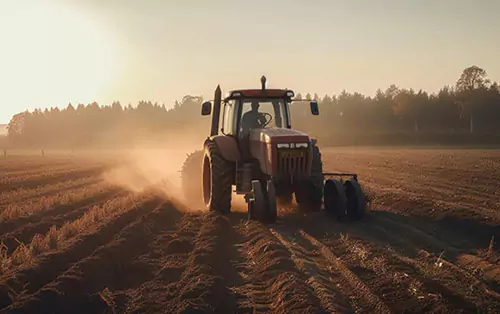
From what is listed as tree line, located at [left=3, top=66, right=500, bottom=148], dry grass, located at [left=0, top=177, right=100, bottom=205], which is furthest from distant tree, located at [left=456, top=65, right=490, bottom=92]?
dry grass, located at [left=0, top=177, right=100, bottom=205]

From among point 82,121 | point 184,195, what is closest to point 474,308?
point 184,195

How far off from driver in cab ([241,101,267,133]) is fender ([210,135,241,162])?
43 centimetres

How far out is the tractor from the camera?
980 centimetres

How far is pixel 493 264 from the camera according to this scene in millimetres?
6738

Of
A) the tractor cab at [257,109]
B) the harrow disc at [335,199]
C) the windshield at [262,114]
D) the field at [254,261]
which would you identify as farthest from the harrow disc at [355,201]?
the windshield at [262,114]

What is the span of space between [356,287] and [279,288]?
85 cm

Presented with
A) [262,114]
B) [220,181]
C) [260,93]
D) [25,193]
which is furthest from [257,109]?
[25,193]

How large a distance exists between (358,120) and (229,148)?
6219 centimetres

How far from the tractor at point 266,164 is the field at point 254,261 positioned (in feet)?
1.29

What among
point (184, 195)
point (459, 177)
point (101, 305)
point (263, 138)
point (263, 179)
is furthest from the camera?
point (459, 177)

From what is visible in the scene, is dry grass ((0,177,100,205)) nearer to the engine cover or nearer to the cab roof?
the cab roof

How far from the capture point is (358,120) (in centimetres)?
7100

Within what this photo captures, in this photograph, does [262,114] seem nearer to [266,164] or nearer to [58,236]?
[266,164]

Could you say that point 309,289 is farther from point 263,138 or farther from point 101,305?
point 263,138
